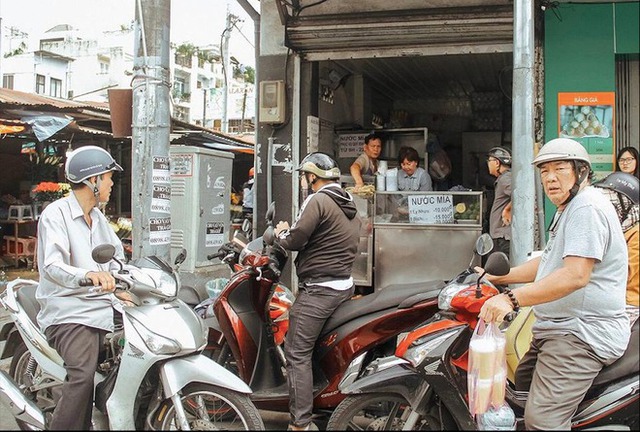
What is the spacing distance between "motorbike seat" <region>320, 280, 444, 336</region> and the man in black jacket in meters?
0.05

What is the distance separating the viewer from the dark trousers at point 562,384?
8.61ft

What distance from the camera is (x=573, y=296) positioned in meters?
2.67

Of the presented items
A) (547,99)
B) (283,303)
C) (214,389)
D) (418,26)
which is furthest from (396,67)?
(214,389)

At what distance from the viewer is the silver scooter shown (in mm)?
3146

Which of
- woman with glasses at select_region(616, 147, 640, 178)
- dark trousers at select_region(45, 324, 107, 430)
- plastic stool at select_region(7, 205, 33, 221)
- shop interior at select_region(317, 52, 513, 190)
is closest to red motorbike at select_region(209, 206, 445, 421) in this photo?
dark trousers at select_region(45, 324, 107, 430)

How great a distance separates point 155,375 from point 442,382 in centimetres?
154

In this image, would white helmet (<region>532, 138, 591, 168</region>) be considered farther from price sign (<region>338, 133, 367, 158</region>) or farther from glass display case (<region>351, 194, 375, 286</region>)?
price sign (<region>338, 133, 367, 158</region>)

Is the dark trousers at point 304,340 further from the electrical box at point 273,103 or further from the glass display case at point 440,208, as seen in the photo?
the electrical box at point 273,103

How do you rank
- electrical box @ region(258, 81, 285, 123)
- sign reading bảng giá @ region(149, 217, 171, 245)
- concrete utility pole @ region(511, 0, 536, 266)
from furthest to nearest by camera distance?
electrical box @ region(258, 81, 285, 123) < sign reading bảng giá @ region(149, 217, 171, 245) < concrete utility pole @ region(511, 0, 536, 266)

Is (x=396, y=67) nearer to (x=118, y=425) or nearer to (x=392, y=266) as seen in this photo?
(x=392, y=266)

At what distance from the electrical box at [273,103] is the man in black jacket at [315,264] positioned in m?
3.78

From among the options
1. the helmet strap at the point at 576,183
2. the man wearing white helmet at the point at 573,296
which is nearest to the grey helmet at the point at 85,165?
the man wearing white helmet at the point at 573,296

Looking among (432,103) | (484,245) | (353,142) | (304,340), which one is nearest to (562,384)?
(484,245)

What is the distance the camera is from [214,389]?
10.4 ft
